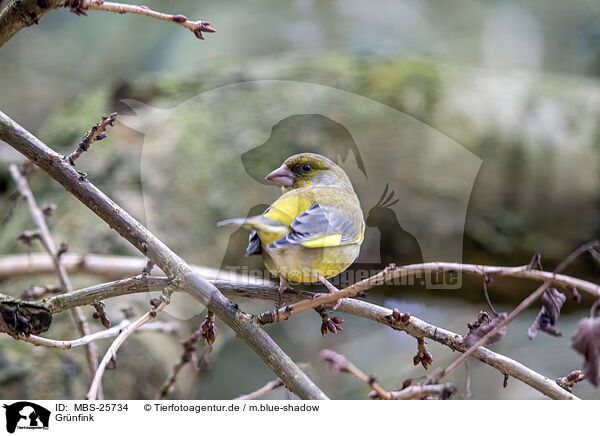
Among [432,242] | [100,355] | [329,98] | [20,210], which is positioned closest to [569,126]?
[432,242]

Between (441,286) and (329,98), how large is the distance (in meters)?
0.44

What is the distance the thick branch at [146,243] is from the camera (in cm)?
55

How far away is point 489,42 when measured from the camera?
4.10 feet

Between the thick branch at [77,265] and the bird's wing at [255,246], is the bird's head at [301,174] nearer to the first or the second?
the bird's wing at [255,246]

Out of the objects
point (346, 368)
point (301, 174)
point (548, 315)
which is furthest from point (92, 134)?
point (548, 315)

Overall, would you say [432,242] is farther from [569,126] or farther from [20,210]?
[20,210]

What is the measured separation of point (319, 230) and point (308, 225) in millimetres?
14

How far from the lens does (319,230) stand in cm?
60

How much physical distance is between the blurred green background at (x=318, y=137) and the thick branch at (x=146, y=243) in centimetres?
27

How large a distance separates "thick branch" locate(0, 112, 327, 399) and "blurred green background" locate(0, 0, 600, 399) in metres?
0.27

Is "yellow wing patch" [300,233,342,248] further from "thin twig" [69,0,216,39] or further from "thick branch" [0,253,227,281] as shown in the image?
"thick branch" [0,253,227,281]

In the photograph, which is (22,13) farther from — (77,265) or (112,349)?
(77,265)

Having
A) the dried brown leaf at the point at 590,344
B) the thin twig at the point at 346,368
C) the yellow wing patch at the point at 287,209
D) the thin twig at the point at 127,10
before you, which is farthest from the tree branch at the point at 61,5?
the dried brown leaf at the point at 590,344
